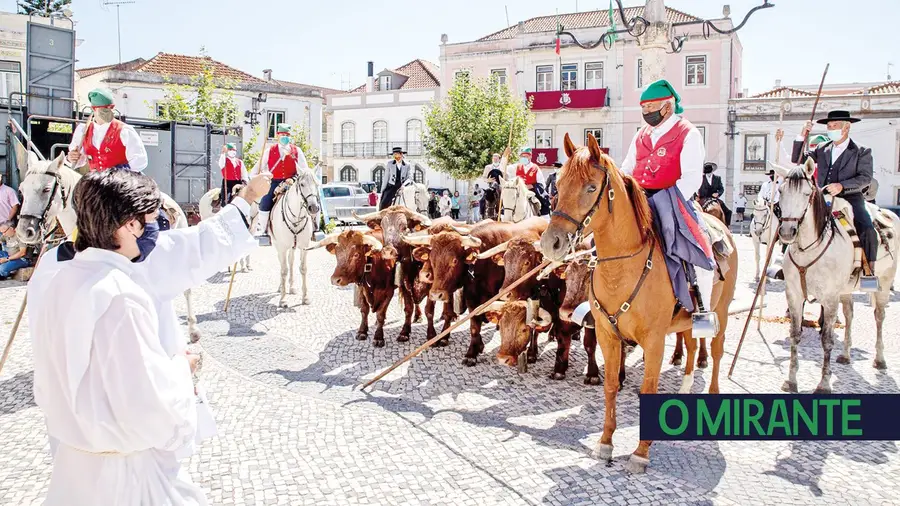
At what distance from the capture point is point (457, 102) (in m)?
35.5

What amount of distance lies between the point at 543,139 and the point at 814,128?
549 inches

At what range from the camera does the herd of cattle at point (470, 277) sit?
7320mm

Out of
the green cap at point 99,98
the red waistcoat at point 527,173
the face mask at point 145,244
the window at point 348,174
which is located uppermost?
the window at point 348,174

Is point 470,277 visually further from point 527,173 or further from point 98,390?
point 527,173

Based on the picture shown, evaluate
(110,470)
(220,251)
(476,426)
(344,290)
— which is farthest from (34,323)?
(344,290)

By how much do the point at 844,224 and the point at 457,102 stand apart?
29.0 metres

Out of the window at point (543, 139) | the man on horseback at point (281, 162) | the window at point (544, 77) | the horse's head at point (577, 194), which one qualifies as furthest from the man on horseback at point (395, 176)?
the window at point (544, 77)

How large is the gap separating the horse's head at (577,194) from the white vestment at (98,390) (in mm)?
2858

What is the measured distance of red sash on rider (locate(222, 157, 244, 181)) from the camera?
626 inches

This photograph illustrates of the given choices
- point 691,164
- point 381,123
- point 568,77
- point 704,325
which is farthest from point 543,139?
point 704,325

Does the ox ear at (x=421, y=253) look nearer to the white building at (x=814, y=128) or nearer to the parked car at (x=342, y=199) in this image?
the parked car at (x=342, y=199)

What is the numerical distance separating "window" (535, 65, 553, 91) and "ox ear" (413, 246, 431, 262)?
33250mm

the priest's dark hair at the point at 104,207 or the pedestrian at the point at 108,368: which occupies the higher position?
the priest's dark hair at the point at 104,207

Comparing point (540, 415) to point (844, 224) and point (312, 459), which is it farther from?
point (844, 224)
